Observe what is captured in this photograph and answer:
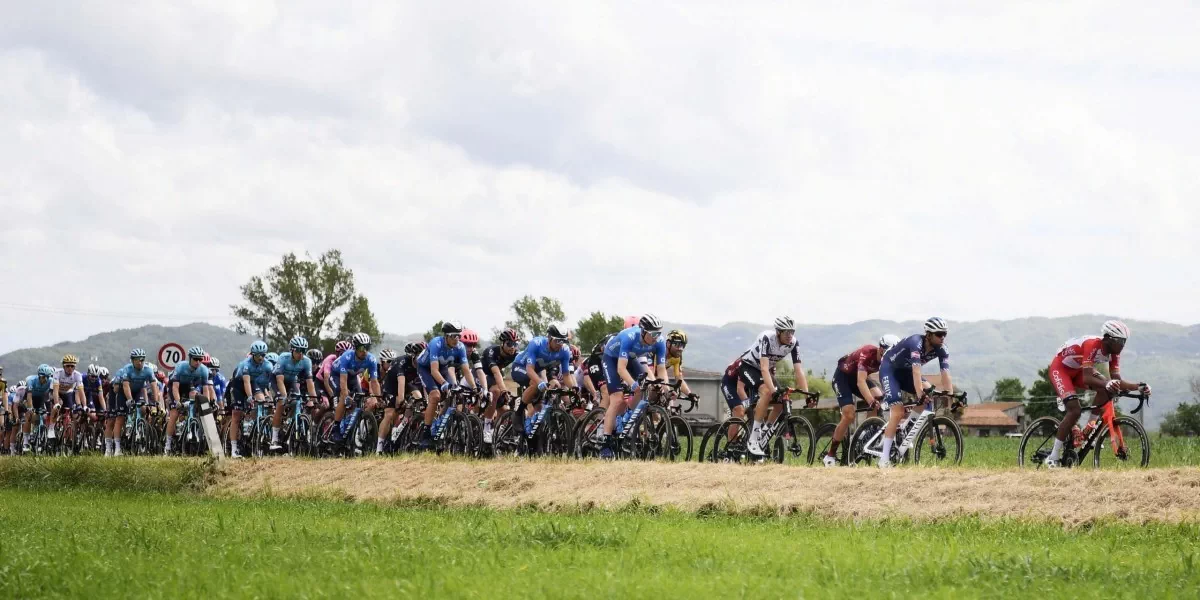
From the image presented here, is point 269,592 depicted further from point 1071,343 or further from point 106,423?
point 106,423

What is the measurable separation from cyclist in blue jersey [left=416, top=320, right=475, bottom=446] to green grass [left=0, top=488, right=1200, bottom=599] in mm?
10347

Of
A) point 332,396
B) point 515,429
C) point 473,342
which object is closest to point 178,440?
point 332,396

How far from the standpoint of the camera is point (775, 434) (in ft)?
65.8

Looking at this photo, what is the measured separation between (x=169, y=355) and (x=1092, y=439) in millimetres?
24988

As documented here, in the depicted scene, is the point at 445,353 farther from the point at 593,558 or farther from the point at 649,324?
the point at 593,558

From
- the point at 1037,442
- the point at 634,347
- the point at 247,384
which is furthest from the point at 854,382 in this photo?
the point at 247,384

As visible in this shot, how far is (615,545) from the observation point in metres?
10.6

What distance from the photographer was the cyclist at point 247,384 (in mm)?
28203

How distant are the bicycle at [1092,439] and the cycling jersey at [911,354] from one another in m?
1.46

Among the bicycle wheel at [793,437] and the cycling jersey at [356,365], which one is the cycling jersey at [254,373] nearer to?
the cycling jersey at [356,365]

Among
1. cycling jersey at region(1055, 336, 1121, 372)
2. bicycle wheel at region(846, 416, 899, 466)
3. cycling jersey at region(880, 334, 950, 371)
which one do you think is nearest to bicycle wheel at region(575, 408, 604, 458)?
bicycle wheel at region(846, 416, 899, 466)

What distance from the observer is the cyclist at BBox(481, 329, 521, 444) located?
23828mm

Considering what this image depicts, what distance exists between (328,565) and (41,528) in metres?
4.79

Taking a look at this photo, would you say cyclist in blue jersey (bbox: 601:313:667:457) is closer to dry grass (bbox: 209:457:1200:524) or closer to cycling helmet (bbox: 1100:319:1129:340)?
dry grass (bbox: 209:457:1200:524)
